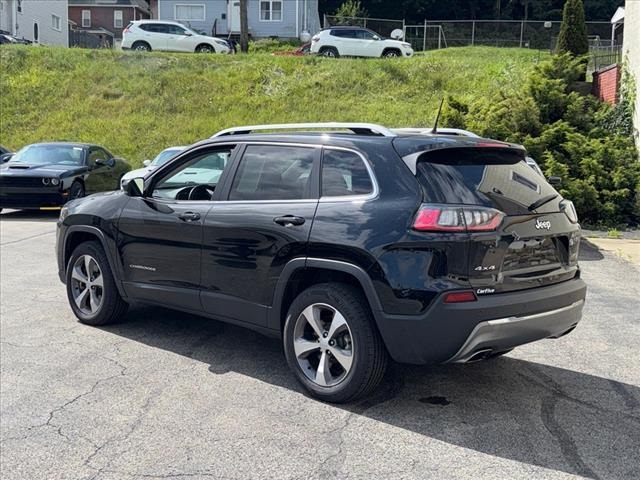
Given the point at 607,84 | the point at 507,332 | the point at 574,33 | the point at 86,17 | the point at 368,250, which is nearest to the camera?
the point at 507,332

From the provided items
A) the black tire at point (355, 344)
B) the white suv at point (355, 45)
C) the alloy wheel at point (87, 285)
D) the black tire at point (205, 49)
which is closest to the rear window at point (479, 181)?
the black tire at point (355, 344)

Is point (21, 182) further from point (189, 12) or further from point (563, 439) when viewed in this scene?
point (189, 12)

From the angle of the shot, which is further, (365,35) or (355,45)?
(365,35)

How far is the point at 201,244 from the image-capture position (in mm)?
5020

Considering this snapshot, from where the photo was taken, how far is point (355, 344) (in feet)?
13.5

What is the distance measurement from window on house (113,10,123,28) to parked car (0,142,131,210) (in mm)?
49806

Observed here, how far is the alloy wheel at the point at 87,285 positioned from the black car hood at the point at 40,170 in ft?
26.7

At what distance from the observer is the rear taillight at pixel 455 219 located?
12.6 ft

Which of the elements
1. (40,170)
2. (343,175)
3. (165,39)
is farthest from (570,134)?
(165,39)

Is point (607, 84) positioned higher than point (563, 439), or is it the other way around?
point (607, 84)

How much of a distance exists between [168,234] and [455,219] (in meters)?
2.42

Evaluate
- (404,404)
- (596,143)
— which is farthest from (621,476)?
(596,143)

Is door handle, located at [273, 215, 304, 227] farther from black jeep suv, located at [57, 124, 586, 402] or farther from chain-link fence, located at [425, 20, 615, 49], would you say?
chain-link fence, located at [425, 20, 615, 49]

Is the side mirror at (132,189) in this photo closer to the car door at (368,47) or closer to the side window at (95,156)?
the side window at (95,156)
